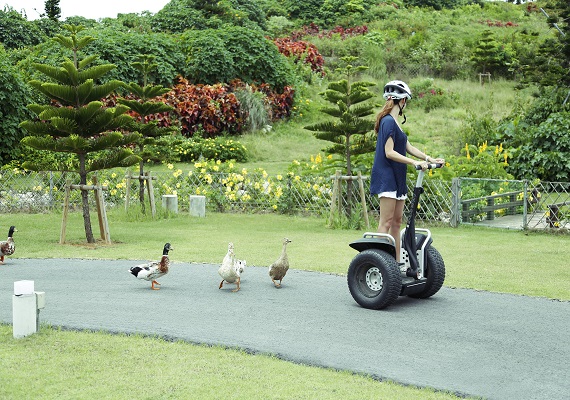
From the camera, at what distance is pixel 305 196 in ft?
50.5

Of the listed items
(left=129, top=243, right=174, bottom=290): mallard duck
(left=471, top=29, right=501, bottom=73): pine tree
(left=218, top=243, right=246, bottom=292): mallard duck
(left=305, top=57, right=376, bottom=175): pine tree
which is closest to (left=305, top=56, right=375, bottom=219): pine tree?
(left=305, top=57, right=376, bottom=175): pine tree

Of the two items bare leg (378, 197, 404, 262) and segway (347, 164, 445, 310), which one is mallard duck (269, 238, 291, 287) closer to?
segway (347, 164, 445, 310)

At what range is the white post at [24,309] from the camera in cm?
583

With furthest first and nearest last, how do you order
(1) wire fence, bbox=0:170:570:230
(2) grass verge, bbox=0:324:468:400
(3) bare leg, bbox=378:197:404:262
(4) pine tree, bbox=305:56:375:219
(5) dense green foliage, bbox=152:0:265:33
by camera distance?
(5) dense green foliage, bbox=152:0:265:33 → (1) wire fence, bbox=0:170:570:230 → (4) pine tree, bbox=305:56:375:219 → (3) bare leg, bbox=378:197:404:262 → (2) grass verge, bbox=0:324:468:400

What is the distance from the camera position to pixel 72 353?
17.8ft

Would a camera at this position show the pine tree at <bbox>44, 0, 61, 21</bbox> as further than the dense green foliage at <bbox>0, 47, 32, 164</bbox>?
Yes

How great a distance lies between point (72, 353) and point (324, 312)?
95.8 inches

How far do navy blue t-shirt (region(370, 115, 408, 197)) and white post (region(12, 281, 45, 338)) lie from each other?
130 inches

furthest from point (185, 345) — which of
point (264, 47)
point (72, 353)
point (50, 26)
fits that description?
point (50, 26)

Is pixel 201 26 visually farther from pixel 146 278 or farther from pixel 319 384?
pixel 319 384

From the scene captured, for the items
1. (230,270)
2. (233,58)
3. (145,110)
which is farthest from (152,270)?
(233,58)

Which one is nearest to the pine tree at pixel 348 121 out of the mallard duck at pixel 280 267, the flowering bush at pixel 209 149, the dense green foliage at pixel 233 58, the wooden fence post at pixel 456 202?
the wooden fence post at pixel 456 202

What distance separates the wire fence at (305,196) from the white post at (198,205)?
967 mm

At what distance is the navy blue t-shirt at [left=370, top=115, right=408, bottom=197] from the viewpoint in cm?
711
